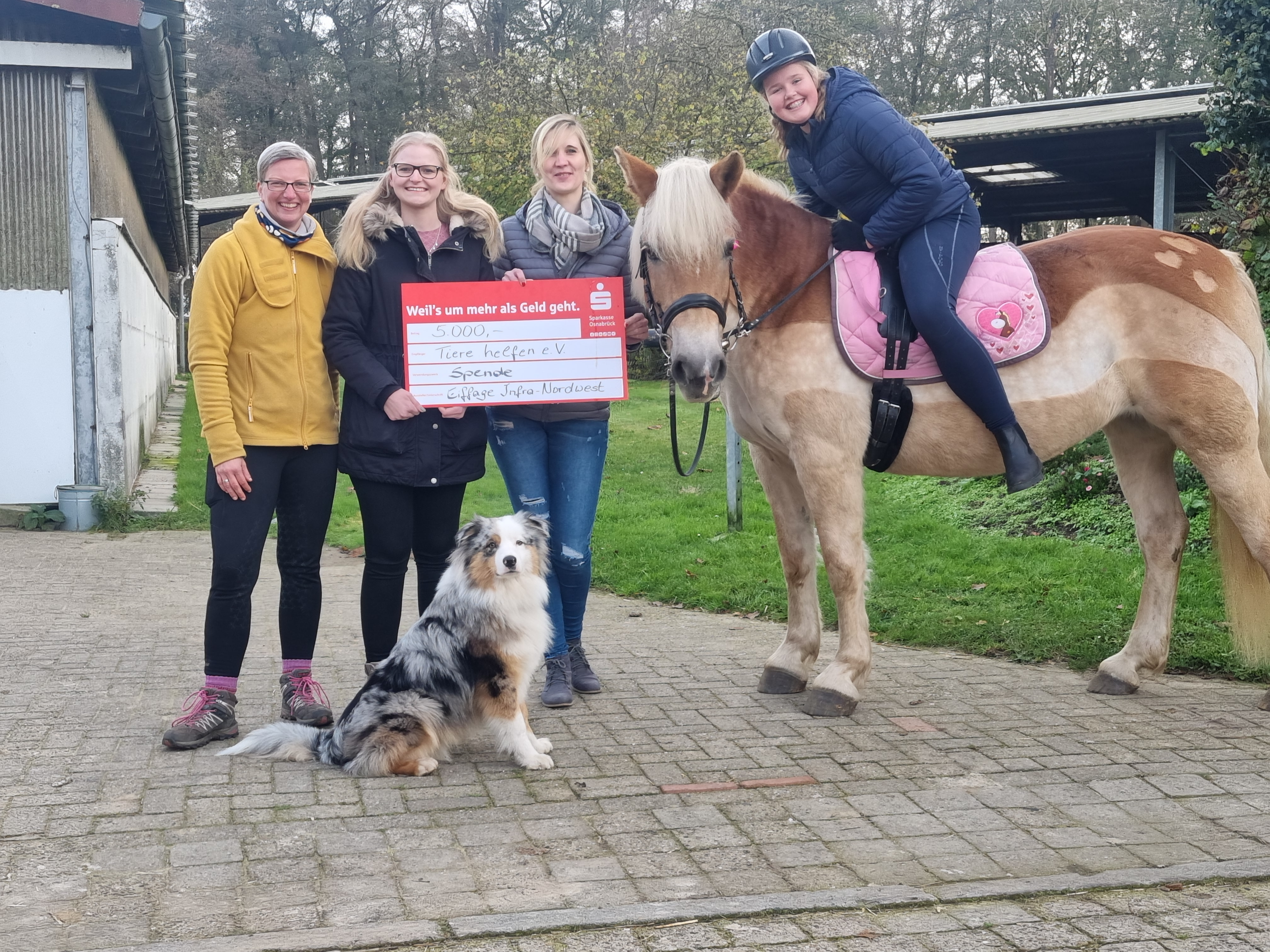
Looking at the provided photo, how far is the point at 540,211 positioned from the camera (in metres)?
5.18

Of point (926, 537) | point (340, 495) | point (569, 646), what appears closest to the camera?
point (569, 646)

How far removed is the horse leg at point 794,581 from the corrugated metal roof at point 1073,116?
10281 mm

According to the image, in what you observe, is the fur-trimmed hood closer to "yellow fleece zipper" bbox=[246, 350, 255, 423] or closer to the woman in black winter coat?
the woman in black winter coat

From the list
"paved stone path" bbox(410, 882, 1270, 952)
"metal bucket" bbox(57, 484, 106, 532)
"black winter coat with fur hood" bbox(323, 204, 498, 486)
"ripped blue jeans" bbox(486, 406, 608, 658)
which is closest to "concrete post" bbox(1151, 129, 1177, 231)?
"ripped blue jeans" bbox(486, 406, 608, 658)

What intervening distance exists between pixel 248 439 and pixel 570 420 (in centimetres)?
137

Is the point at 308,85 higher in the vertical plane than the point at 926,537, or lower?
higher

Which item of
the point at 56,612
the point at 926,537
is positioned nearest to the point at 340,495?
the point at 56,612

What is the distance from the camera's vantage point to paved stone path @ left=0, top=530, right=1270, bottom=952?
3.22 m

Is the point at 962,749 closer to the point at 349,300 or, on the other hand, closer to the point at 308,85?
the point at 349,300

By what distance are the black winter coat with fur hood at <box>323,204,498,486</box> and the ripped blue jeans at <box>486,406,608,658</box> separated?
0.89 feet

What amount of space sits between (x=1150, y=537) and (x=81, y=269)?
9188 mm

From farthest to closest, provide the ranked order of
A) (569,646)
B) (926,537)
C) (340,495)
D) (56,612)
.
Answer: (340,495), (926,537), (56,612), (569,646)

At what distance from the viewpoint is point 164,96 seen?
1191 centimetres

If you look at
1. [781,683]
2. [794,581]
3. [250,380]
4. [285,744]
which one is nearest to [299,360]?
[250,380]
